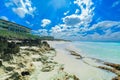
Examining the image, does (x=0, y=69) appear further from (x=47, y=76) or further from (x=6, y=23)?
(x=6, y=23)

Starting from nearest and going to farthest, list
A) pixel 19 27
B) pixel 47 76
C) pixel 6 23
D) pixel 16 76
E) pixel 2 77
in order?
pixel 16 76 → pixel 2 77 → pixel 47 76 → pixel 6 23 → pixel 19 27

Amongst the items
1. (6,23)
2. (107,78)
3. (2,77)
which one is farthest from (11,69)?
(6,23)

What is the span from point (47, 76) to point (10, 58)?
8.61 m

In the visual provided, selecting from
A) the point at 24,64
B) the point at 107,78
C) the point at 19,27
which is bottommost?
the point at 107,78

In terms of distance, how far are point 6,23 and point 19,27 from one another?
1552 centimetres

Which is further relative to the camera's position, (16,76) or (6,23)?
(6,23)

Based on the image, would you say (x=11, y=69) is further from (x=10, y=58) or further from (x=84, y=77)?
(x=84, y=77)

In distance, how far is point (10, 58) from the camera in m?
34.5

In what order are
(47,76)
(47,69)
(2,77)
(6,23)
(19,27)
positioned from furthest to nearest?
1. (19,27)
2. (6,23)
3. (47,69)
4. (47,76)
5. (2,77)

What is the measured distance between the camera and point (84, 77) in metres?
33.5

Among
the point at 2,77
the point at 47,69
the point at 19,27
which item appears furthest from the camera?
the point at 19,27

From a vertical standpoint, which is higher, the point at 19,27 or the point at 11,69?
the point at 19,27

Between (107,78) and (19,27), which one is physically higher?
(19,27)

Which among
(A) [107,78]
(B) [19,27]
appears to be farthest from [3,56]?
(B) [19,27]
